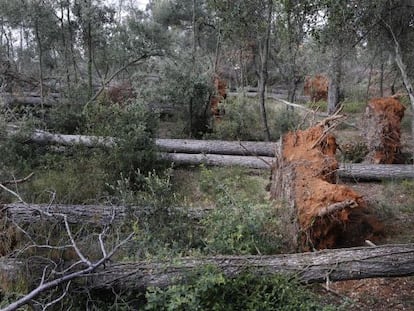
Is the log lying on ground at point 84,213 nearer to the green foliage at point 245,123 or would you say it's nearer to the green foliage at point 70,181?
the green foliage at point 70,181

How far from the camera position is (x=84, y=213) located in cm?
744

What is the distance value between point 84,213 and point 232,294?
3.62m

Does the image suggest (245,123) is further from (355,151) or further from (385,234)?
(385,234)

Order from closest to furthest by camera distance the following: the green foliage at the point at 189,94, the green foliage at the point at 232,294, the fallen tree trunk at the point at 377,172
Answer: the green foliage at the point at 232,294
the fallen tree trunk at the point at 377,172
the green foliage at the point at 189,94

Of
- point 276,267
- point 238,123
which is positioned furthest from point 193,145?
point 276,267

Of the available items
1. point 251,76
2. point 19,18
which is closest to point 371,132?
point 19,18

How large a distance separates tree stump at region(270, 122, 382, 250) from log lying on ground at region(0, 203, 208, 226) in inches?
54.4

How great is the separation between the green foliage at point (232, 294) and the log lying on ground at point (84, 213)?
206 centimetres

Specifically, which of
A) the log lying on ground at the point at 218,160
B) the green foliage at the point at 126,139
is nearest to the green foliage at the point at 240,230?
the green foliage at the point at 126,139

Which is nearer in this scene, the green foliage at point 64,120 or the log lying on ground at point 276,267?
the log lying on ground at point 276,267

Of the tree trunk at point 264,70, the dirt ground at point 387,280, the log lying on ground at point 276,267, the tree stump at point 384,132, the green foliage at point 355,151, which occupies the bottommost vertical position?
the dirt ground at point 387,280

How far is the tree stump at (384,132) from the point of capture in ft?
35.5

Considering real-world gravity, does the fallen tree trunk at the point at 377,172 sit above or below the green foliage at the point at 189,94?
below

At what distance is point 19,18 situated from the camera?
46.5ft
